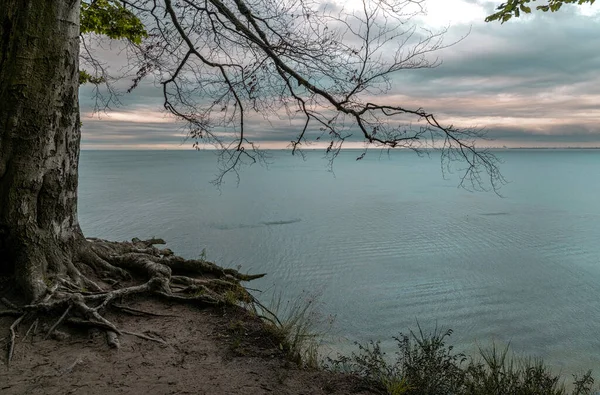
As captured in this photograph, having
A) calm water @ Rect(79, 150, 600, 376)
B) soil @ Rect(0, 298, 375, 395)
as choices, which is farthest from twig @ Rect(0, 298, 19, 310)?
calm water @ Rect(79, 150, 600, 376)

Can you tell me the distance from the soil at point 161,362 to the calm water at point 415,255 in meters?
3.94

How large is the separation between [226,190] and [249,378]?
139 feet

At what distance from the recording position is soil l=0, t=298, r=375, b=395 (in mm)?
4141

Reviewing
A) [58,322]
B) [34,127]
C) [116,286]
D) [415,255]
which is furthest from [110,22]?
[415,255]

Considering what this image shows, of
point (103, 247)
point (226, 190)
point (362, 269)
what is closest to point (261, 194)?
point (226, 190)

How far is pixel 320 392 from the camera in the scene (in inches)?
180

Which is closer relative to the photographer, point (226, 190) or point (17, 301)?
point (17, 301)

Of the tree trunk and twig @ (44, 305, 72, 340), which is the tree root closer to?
twig @ (44, 305, 72, 340)

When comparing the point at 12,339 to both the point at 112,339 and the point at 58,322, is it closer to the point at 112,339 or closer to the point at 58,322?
the point at 58,322

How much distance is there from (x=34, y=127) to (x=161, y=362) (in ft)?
9.56

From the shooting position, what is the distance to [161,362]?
465cm

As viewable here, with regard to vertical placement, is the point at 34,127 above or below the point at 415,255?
above

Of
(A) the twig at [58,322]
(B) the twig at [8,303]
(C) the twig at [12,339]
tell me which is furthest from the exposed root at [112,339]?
(B) the twig at [8,303]

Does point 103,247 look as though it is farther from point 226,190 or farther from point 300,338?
point 226,190
